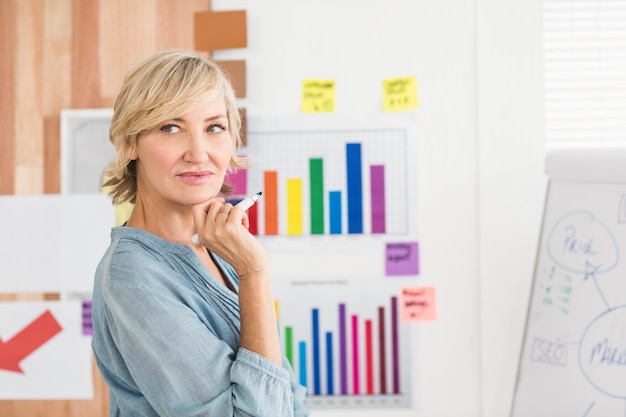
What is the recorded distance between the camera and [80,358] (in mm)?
2039

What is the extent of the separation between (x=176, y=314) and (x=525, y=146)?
4.75 feet

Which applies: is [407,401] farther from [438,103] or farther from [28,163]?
[28,163]

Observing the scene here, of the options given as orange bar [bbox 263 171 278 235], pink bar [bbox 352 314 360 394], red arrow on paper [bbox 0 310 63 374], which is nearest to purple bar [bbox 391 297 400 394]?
pink bar [bbox 352 314 360 394]

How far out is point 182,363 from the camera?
862 millimetres

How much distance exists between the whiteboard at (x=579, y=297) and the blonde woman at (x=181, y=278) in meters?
0.94

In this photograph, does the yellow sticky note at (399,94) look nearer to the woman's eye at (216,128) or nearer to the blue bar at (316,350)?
the blue bar at (316,350)

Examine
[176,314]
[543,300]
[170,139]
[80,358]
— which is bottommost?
[80,358]

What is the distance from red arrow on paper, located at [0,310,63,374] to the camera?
2.05 m

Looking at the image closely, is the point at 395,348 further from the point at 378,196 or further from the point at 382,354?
the point at 378,196

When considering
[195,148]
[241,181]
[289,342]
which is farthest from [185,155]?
[289,342]

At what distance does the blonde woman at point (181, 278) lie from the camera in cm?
87

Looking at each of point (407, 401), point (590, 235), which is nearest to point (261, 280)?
point (590, 235)

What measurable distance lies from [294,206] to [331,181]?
142mm

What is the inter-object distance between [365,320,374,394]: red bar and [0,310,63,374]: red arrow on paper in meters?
0.98
